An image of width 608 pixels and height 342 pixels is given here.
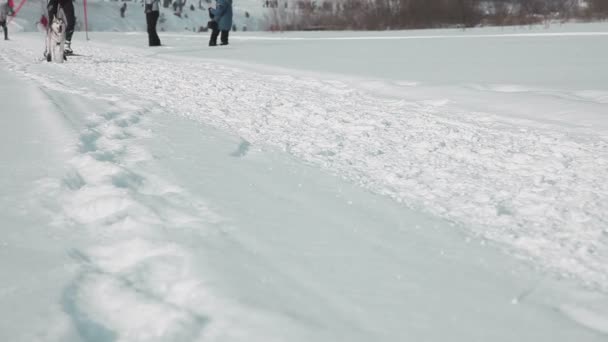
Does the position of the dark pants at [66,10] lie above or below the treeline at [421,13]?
below

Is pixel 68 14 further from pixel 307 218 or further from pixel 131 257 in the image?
pixel 131 257

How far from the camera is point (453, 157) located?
120 inches

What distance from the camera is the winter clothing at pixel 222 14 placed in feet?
46.4

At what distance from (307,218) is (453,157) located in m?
1.24

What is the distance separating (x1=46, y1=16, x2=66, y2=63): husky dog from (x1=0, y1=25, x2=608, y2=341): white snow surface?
4353 millimetres

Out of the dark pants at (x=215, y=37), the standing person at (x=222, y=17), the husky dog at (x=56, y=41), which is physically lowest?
the husky dog at (x=56, y=41)

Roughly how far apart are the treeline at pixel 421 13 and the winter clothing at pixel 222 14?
230 inches

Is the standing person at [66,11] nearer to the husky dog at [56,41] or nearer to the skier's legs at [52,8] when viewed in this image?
the skier's legs at [52,8]

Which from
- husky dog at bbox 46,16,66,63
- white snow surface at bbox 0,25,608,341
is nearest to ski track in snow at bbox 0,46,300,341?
white snow surface at bbox 0,25,608,341

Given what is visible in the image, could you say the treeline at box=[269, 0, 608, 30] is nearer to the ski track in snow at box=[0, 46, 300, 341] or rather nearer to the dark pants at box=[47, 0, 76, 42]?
the dark pants at box=[47, 0, 76, 42]

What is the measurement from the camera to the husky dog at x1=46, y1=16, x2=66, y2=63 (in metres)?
8.74

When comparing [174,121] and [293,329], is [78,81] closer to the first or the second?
[174,121]

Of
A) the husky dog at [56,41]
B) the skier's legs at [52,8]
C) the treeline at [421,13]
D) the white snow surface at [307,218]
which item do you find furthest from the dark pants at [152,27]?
the white snow surface at [307,218]

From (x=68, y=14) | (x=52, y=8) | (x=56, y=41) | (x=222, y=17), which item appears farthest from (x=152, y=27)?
(x=56, y=41)
